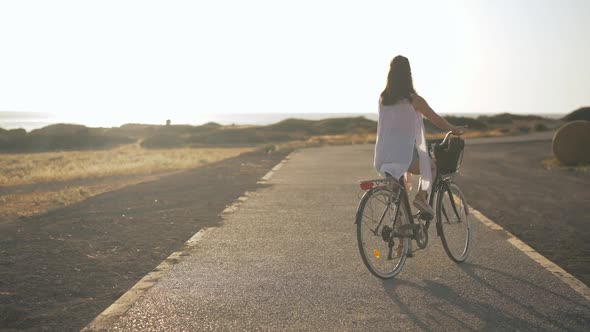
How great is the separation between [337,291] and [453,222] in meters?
1.79

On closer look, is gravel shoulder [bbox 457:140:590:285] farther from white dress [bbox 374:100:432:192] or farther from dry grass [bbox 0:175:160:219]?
dry grass [bbox 0:175:160:219]

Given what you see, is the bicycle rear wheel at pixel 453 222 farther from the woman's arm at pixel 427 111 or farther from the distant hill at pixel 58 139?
the distant hill at pixel 58 139

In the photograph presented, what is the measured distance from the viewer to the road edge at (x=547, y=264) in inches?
224

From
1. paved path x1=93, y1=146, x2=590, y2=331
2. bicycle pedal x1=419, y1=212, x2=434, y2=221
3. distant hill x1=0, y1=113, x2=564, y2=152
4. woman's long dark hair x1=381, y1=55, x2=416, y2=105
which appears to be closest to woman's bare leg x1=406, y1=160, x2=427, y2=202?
bicycle pedal x1=419, y1=212, x2=434, y2=221

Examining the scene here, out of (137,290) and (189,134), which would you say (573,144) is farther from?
(189,134)

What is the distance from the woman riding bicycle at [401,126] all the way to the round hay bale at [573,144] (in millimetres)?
16070

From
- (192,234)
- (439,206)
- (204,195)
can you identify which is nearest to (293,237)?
(192,234)

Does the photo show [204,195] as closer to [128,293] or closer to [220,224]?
[220,224]

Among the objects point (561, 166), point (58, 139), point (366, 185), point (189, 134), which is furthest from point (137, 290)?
point (189, 134)

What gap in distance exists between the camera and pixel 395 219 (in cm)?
606

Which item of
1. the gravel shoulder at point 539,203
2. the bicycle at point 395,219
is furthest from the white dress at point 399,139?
the gravel shoulder at point 539,203

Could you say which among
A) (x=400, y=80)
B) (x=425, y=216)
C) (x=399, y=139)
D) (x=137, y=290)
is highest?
(x=400, y=80)

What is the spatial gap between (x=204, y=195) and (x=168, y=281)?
781 cm

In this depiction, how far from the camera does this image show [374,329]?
181 inches
